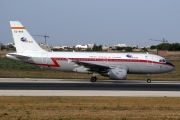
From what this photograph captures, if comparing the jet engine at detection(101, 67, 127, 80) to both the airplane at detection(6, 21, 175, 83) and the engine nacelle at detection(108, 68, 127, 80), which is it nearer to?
the engine nacelle at detection(108, 68, 127, 80)

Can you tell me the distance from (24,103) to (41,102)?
1.00 meters

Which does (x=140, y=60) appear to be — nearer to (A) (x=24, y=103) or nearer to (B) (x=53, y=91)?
(B) (x=53, y=91)

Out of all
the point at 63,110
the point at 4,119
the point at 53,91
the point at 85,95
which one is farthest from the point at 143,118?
the point at 53,91

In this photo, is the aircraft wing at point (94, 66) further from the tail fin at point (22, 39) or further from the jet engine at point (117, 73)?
the tail fin at point (22, 39)

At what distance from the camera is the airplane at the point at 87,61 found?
41.2 m

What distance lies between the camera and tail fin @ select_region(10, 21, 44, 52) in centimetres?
4225

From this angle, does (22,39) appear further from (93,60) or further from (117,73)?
(117,73)

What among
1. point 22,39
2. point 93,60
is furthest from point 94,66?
point 22,39

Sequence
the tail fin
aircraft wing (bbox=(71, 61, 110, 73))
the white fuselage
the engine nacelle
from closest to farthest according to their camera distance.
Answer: the engine nacelle → aircraft wing (bbox=(71, 61, 110, 73)) → the white fuselage → the tail fin

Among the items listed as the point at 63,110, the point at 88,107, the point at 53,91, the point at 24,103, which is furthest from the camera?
the point at 53,91

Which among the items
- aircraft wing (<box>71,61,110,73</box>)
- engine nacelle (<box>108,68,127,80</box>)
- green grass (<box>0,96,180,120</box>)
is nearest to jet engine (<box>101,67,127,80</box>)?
engine nacelle (<box>108,68,127,80</box>)

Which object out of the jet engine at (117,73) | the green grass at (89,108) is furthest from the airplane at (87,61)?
the green grass at (89,108)

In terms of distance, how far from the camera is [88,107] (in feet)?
70.7

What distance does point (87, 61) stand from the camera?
41.5 meters
